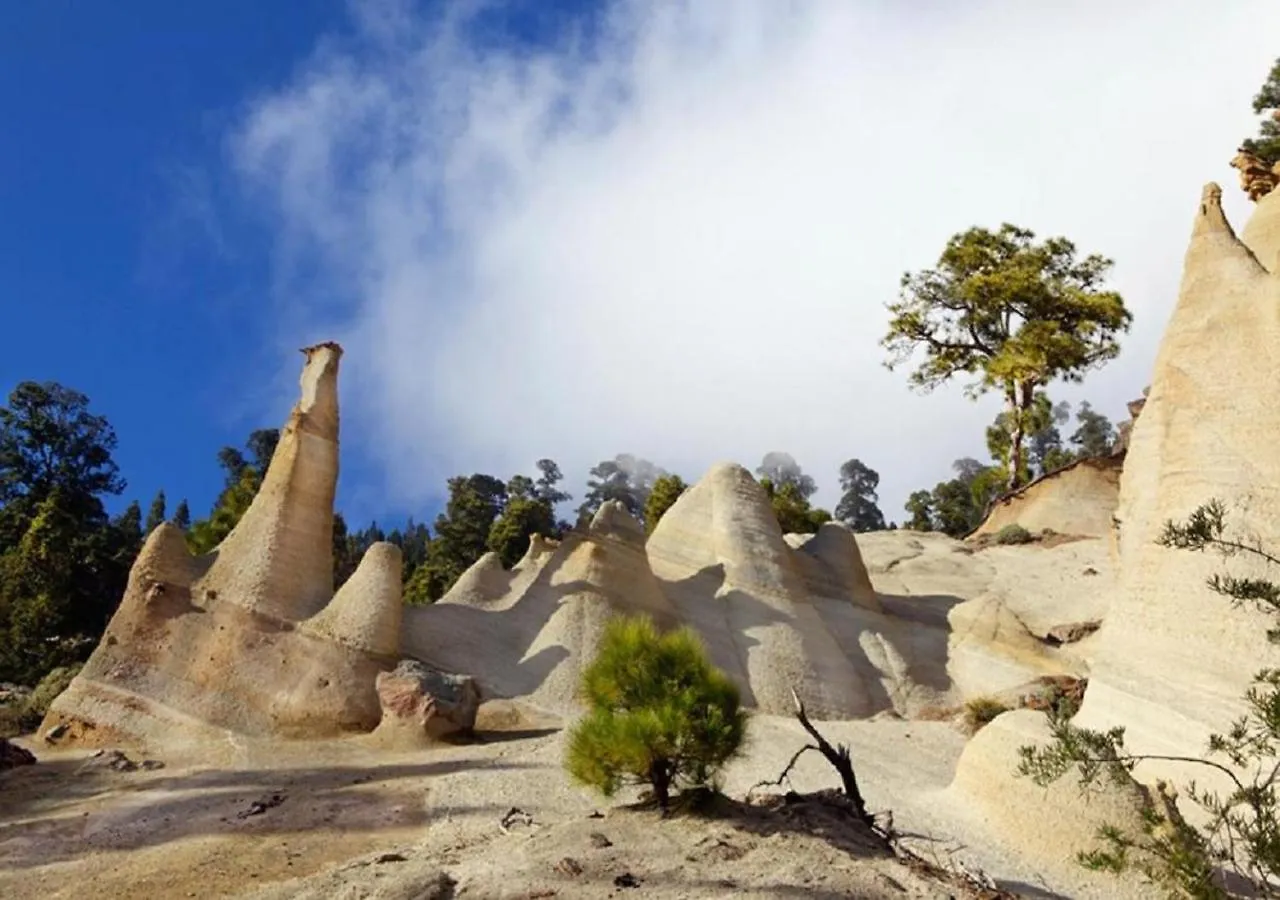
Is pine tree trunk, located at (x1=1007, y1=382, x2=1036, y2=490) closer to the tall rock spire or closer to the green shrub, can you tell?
the green shrub

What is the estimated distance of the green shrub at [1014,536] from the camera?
101 ft

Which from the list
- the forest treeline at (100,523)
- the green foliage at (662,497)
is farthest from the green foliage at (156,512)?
the green foliage at (662,497)

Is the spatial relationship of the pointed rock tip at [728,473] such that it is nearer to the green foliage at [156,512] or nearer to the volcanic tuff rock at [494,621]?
the volcanic tuff rock at [494,621]

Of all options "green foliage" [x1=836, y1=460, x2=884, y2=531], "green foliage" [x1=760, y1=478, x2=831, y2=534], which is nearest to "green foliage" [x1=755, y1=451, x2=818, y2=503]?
"green foliage" [x1=836, y1=460, x2=884, y2=531]

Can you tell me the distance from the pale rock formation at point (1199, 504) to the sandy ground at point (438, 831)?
2450 mm

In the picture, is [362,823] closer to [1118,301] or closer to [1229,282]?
[1229,282]

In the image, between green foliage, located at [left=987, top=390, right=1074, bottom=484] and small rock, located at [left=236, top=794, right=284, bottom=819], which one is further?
green foliage, located at [left=987, top=390, right=1074, bottom=484]

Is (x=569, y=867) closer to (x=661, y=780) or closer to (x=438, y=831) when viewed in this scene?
(x=661, y=780)

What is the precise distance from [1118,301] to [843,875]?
3019cm

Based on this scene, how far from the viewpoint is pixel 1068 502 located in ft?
107

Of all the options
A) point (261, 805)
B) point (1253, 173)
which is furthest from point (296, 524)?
point (1253, 173)

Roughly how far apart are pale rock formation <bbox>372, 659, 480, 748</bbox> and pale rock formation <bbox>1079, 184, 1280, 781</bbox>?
7907 millimetres

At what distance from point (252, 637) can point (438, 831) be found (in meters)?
6.51

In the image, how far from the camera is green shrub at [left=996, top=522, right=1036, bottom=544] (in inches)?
1217
